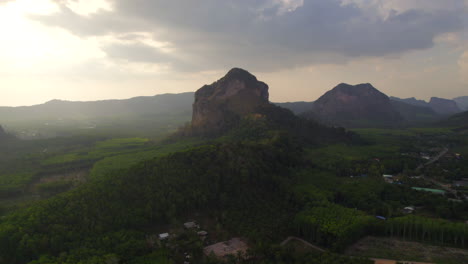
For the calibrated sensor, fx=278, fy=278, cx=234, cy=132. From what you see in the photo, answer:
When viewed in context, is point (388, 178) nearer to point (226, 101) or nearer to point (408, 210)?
point (408, 210)

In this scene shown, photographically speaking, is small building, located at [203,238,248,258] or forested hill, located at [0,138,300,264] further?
small building, located at [203,238,248,258]

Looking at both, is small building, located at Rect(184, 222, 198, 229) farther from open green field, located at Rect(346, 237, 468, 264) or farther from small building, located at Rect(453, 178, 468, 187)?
small building, located at Rect(453, 178, 468, 187)

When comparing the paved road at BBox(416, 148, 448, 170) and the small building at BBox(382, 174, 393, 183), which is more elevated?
the paved road at BBox(416, 148, 448, 170)

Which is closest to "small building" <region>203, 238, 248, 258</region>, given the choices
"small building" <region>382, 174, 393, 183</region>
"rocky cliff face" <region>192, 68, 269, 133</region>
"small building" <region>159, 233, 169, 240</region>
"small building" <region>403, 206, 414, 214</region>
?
"small building" <region>159, 233, 169, 240</region>

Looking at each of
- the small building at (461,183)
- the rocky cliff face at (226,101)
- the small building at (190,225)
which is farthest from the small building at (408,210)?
the rocky cliff face at (226,101)

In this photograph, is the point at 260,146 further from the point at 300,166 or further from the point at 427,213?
the point at 427,213

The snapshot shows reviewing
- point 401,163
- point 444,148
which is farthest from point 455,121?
point 401,163

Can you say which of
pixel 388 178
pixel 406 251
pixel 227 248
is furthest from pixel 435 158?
pixel 227 248
